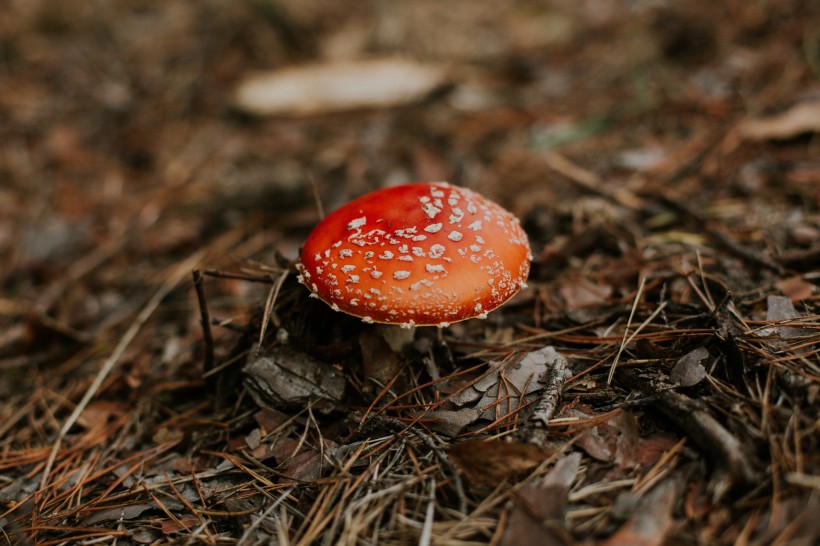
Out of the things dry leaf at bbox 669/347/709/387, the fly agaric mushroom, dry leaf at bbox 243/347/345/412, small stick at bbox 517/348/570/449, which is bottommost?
dry leaf at bbox 243/347/345/412

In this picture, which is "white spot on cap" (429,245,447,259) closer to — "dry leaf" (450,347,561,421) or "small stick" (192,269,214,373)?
"dry leaf" (450,347,561,421)

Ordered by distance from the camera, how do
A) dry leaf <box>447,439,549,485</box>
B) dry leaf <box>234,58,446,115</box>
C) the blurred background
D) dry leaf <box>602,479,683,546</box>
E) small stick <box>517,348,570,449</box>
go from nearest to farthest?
dry leaf <box>602,479,683,546</box>, dry leaf <box>447,439,549,485</box>, small stick <box>517,348,570,449</box>, the blurred background, dry leaf <box>234,58,446,115</box>

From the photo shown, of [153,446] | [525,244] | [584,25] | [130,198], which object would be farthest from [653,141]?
[130,198]

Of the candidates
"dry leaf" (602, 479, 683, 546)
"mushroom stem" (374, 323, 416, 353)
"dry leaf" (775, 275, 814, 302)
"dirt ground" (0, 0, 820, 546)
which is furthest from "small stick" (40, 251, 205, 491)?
"dry leaf" (775, 275, 814, 302)

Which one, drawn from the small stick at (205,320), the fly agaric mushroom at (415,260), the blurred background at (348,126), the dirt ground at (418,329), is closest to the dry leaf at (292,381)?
the dirt ground at (418,329)

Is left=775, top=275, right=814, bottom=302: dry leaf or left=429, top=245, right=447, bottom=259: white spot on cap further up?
left=429, top=245, right=447, bottom=259: white spot on cap

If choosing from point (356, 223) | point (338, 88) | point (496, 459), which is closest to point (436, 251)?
point (356, 223)

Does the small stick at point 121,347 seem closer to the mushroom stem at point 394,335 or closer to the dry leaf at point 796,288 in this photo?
the mushroom stem at point 394,335
